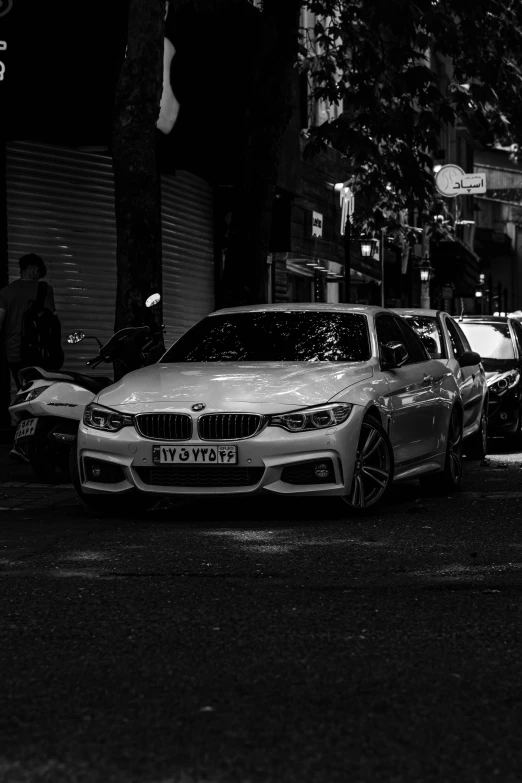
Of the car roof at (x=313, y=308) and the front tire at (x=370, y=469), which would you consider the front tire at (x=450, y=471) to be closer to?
the car roof at (x=313, y=308)

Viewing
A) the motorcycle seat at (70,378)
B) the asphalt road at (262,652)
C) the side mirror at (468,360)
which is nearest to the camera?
→ the asphalt road at (262,652)

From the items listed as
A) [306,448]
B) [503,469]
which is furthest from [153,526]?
[503,469]

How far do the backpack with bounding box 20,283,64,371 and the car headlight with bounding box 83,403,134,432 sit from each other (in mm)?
4799

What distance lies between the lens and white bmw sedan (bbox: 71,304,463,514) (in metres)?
9.41

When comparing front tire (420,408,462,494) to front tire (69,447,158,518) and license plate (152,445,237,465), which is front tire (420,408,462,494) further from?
license plate (152,445,237,465)

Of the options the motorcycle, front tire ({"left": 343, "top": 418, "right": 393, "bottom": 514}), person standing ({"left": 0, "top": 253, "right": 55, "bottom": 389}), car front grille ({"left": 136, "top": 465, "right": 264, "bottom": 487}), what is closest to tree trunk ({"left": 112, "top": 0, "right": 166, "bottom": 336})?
person standing ({"left": 0, "top": 253, "right": 55, "bottom": 389})

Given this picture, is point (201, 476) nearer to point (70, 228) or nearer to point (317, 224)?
point (70, 228)

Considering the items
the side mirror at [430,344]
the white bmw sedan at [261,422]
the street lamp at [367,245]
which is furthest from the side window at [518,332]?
the street lamp at [367,245]

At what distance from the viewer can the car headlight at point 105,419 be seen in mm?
9672

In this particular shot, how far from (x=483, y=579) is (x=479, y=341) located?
38.8 feet

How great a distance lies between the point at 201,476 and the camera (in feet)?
31.1

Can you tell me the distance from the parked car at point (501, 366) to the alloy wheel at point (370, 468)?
7.63 m

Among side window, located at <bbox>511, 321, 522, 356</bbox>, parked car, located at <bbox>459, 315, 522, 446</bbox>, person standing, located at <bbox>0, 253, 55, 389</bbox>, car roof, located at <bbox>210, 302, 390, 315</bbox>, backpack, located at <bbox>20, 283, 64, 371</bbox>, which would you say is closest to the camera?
car roof, located at <bbox>210, 302, 390, 315</bbox>

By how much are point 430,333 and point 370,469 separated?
17.6 feet
